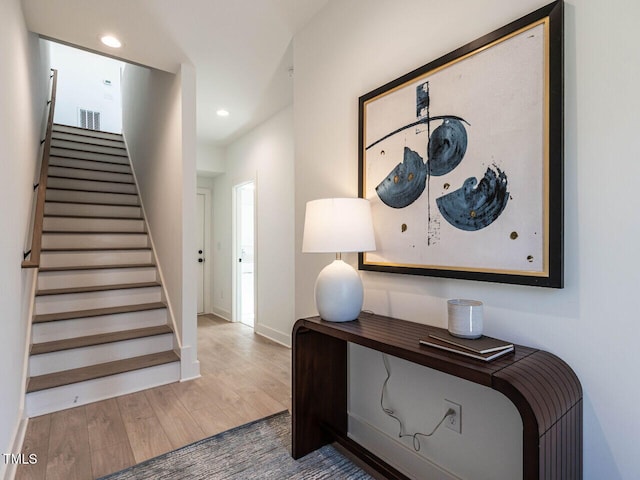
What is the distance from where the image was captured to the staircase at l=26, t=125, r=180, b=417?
8.07ft

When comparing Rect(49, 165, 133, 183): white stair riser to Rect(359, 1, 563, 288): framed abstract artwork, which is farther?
Rect(49, 165, 133, 183): white stair riser

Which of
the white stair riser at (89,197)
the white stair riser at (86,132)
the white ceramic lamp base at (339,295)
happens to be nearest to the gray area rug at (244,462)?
the white ceramic lamp base at (339,295)

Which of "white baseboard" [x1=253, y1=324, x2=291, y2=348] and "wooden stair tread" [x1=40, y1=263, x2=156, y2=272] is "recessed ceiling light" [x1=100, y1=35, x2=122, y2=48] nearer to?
"wooden stair tread" [x1=40, y1=263, x2=156, y2=272]

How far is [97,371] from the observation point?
2527mm

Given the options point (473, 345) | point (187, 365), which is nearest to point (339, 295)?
point (473, 345)

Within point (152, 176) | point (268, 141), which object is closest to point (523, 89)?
point (268, 141)

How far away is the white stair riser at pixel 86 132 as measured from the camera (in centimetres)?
503

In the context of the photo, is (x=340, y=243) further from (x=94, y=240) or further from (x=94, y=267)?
(x=94, y=240)

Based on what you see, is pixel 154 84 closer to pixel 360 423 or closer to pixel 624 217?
pixel 360 423

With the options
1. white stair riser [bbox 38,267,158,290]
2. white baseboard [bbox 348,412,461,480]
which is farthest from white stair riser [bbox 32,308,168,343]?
white baseboard [bbox 348,412,461,480]

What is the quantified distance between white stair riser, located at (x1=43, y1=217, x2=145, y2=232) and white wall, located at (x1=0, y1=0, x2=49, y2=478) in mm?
1137

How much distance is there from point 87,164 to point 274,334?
3.38 meters

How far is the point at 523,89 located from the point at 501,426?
1.20 m

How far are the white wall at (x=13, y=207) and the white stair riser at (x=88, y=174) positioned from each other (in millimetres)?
1823
